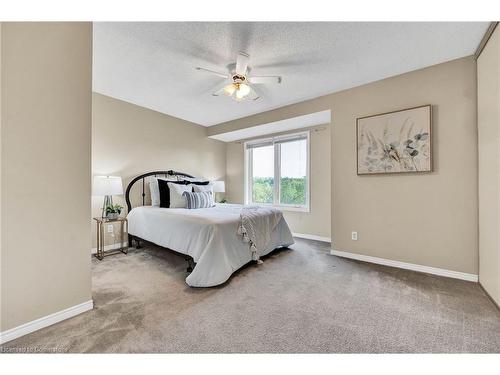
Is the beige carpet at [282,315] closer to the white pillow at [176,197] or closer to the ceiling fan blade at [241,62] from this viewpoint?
the white pillow at [176,197]

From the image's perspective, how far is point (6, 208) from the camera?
1.34m

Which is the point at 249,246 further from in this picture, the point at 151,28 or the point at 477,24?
the point at 477,24

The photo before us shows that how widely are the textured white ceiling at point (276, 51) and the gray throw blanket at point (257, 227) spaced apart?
1771 mm

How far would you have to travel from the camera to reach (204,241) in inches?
90.7

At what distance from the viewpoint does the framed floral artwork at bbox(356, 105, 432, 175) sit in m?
2.50

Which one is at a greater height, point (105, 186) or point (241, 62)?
point (241, 62)

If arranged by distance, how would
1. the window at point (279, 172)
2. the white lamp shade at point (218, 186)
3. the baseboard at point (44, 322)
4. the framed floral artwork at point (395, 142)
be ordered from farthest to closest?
the white lamp shade at point (218, 186) → the window at point (279, 172) → the framed floral artwork at point (395, 142) → the baseboard at point (44, 322)

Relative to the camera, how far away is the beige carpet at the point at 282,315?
4.45ft

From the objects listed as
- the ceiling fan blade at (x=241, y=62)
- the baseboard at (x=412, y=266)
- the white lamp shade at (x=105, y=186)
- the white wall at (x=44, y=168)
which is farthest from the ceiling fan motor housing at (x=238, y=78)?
the baseboard at (x=412, y=266)

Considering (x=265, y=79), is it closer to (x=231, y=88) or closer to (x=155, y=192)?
(x=231, y=88)

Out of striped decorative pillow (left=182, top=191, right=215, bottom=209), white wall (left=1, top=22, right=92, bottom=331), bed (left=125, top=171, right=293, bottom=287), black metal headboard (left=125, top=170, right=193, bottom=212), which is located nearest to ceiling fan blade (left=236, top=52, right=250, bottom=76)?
white wall (left=1, top=22, right=92, bottom=331)

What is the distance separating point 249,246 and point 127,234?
2.21m

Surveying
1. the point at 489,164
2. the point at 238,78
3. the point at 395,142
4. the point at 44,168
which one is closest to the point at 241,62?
the point at 238,78

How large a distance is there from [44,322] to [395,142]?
3.75 m
